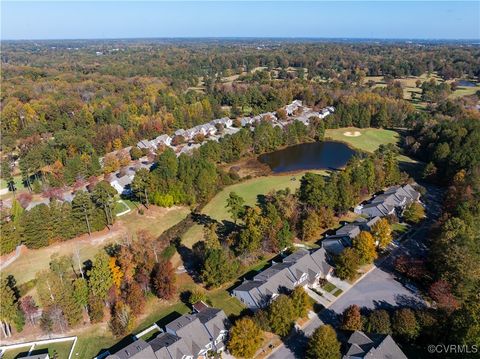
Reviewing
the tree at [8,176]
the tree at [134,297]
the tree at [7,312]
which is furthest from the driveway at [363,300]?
the tree at [8,176]

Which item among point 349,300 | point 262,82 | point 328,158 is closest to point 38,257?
point 349,300

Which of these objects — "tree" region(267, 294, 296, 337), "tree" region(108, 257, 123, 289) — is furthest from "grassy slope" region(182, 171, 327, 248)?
"tree" region(267, 294, 296, 337)

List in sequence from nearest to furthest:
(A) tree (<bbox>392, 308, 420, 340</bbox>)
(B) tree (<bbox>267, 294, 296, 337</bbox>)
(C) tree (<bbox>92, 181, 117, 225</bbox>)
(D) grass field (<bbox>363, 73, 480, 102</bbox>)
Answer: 1. (A) tree (<bbox>392, 308, 420, 340</bbox>)
2. (B) tree (<bbox>267, 294, 296, 337</bbox>)
3. (C) tree (<bbox>92, 181, 117, 225</bbox>)
4. (D) grass field (<bbox>363, 73, 480, 102</bbox>)

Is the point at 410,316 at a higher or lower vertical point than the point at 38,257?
higher

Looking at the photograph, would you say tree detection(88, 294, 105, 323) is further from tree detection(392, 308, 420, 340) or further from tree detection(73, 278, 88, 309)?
tree detection(392, 308, 420, 340)

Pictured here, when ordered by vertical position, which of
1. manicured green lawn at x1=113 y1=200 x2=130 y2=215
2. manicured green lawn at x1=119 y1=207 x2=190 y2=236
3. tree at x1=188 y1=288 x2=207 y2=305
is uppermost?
tree at x1=188 y1=288 x2=207 y2=305

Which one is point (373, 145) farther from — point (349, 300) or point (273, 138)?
point (349, 300)

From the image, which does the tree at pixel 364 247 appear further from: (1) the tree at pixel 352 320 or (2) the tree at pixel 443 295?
(1) the tree at pixel 352 320
